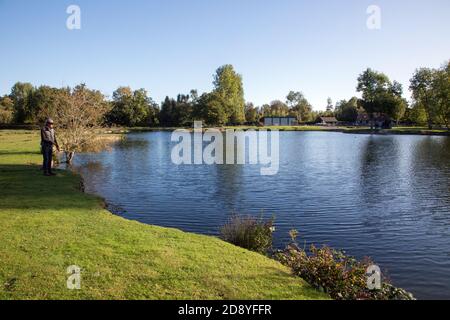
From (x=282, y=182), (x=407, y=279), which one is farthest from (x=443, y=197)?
(x=407, y=279)

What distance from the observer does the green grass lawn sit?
7.50m

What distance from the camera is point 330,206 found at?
65.6 ft

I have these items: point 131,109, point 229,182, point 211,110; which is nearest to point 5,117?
point 131,109

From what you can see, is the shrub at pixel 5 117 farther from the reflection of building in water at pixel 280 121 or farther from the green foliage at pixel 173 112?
the reflection of building in water at pixel 280 121

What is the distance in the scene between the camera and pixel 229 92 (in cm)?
12875

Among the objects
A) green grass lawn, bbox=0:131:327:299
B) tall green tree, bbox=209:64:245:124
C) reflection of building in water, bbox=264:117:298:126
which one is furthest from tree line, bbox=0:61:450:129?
green grass lawn, bbox=0:131:327:299

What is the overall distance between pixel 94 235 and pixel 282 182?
59.8 ft

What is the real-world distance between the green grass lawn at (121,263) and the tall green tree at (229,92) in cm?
10815

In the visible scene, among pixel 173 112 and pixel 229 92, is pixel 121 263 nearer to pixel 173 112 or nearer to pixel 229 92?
pixel 229 92

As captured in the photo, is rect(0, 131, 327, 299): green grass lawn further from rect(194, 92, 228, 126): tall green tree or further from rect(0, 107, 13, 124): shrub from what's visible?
rect(0, 107, 13, 124): shrub

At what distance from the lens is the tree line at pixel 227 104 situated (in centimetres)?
9850

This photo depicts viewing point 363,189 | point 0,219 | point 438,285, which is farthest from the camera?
point 363,189

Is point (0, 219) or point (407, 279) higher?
point (0, 219)
